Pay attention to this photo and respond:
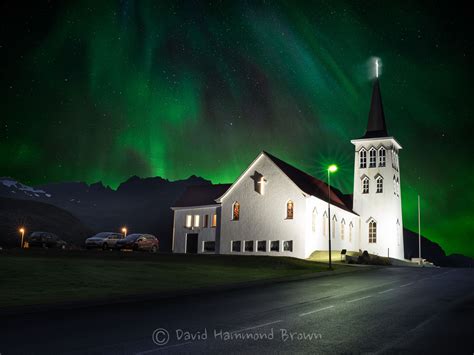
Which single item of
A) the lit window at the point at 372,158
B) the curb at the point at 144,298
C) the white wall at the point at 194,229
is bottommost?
the curb at the point at 144,298

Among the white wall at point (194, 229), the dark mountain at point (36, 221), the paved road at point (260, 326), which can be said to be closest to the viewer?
the paved road at point (260, 326)

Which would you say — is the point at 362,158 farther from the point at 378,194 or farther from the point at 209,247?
the point at 209,247

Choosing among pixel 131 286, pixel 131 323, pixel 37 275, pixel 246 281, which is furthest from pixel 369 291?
pixel 37 275

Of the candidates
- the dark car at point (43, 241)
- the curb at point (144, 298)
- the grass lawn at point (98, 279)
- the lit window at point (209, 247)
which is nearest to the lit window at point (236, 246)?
the lit window at point (209, 247)

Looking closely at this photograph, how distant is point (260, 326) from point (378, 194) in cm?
5272

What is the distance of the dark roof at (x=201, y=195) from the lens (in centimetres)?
5687

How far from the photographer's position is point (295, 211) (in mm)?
47438

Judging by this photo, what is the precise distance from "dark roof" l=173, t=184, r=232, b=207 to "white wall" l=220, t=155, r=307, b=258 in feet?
16.1

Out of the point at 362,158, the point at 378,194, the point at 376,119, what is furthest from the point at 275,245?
the point at 376,119

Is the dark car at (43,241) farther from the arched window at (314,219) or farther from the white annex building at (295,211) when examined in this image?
the arched window at (314,219)

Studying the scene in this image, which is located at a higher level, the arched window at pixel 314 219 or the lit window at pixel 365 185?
the lit window at pixel 365 185

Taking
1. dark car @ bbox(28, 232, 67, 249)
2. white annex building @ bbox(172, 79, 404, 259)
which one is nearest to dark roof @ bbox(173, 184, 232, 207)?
white annex building @ bbox(172, 79, 404, 259)

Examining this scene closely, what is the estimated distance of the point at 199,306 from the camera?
595 inches

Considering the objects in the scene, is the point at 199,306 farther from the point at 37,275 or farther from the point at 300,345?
the point at 37,275
